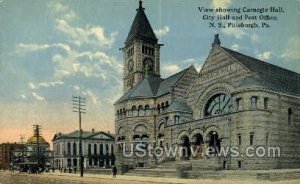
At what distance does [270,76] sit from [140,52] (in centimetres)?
2766

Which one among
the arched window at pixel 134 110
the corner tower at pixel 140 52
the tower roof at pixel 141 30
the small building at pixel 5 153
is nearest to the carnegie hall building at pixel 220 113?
the arched window at pixel 134 110

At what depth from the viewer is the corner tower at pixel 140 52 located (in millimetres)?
60281

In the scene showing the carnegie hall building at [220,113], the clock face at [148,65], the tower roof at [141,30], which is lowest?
the carnegie hall building at [220,113]

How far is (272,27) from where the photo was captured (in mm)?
26594

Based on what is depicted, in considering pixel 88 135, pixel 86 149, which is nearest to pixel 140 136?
pixel 86 149

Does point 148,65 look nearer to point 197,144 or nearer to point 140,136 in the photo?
point 140,136

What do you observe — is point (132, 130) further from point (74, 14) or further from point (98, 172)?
point (74, 14)

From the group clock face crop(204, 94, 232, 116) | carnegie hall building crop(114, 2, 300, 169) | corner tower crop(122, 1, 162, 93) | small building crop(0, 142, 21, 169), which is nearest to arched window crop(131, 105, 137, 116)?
carnegie hall building crop(114, 2, 300, 169)

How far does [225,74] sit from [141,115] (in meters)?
14.8

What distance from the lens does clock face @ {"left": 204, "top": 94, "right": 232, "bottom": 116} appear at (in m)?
37.1

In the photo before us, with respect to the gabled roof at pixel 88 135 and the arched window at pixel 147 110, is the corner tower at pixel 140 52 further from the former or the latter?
the gabled roof at pixel 88 135

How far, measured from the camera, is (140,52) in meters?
60.6

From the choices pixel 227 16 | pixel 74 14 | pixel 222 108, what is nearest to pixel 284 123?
pixel 222 108

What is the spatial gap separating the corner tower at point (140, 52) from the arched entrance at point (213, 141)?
2359cm
